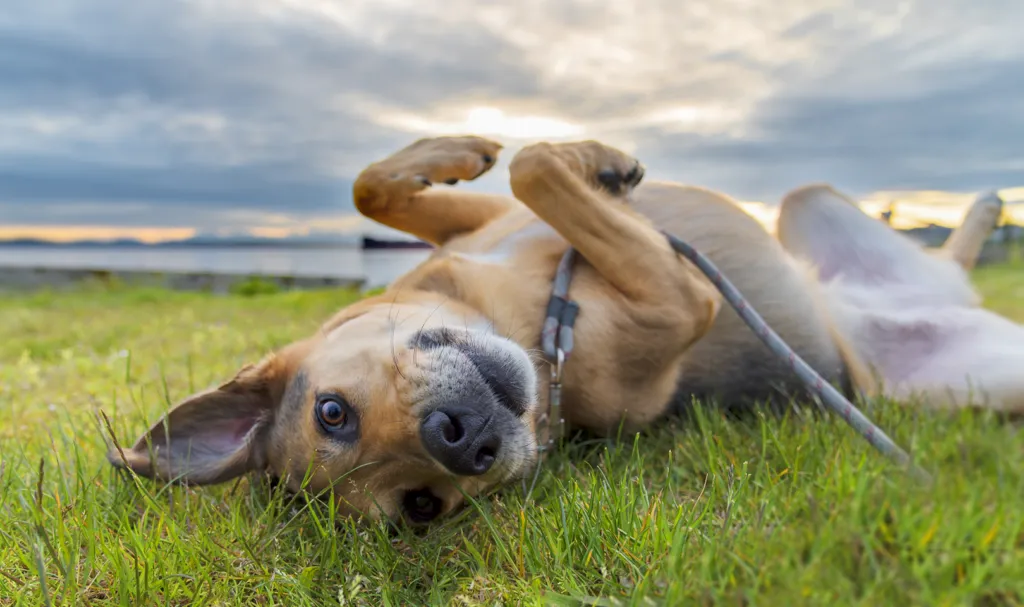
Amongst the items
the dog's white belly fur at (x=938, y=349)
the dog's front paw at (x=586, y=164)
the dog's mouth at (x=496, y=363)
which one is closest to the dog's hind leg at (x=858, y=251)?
the dog's white belly fur at (x=938, y=349)

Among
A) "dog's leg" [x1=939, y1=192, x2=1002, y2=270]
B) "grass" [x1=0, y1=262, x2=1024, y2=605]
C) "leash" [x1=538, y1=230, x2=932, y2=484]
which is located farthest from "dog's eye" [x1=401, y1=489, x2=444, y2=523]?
"dog's leg" [x1=939, y1=192, x2=1002, y2=270]

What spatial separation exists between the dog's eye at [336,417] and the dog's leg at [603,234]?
1237 millimetres

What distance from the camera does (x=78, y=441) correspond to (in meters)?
3.23

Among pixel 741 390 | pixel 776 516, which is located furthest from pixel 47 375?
pixel 776 516

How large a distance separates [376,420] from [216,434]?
0.87 metres

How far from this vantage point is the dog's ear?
8.19 feet

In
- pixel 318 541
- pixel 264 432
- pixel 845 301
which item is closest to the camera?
pixel 318 541

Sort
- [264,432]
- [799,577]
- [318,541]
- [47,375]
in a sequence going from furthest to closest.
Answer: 1. [47,375]
2. [264,432]
3. [318,541]
4. [799,577]

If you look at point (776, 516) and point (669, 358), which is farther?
point (669, 358)

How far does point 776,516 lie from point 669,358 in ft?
4.97

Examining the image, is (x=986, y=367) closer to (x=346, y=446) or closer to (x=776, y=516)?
(x=776, y=516)

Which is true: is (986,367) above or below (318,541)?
above

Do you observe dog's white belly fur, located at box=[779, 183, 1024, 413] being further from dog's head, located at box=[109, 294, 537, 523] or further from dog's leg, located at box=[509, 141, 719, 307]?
dog's head, located at box=[109, 294, 537, 523]

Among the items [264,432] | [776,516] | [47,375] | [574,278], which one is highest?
[574,278]
